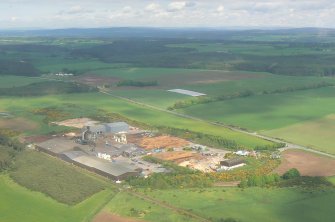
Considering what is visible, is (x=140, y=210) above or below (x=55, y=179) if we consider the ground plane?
above

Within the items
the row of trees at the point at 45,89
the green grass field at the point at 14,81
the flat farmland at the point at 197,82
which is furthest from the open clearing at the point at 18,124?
the green grass field at the point at 14,81

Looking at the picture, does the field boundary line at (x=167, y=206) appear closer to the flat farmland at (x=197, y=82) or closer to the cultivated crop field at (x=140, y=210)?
the cultivated crop field at (x=140, y=210)

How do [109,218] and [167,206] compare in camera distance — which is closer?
[109,218]

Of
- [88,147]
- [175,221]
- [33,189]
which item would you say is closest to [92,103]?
[88,147]

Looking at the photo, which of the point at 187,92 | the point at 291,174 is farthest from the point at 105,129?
the point at 187,92

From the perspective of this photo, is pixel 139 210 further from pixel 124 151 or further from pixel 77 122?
pixel 77 122
